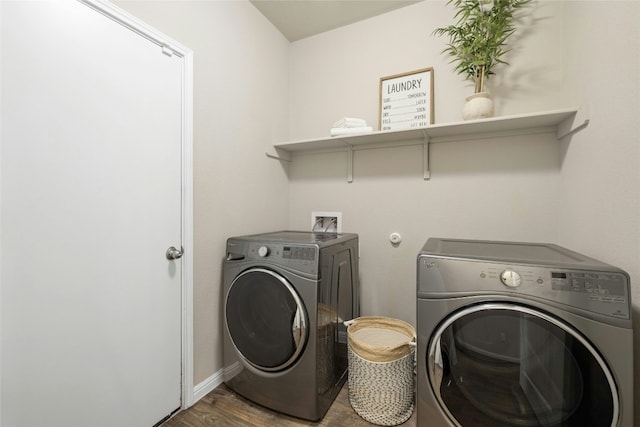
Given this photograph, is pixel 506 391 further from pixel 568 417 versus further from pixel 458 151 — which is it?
pixel 458 151

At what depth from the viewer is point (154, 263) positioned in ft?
4.29

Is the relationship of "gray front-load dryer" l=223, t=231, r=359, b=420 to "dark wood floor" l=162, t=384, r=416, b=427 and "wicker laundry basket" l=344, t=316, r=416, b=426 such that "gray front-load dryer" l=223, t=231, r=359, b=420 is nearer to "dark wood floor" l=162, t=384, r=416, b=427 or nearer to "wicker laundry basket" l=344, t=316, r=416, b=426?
"dark wood floor" l=162, t=384, r=416, b=427

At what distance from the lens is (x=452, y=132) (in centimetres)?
169

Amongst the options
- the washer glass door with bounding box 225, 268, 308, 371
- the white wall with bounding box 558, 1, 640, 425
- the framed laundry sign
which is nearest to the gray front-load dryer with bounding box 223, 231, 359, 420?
the washer glass door with bounding box 225, 268, 308, 371

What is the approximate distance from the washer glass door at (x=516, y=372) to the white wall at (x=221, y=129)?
1267 mm

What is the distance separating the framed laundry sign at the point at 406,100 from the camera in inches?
71.7

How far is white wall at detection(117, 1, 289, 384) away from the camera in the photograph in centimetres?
149

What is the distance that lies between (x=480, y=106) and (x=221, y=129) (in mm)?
1579

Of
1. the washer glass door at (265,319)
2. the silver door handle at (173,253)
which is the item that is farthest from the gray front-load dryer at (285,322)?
the silver door handle at (173,253)

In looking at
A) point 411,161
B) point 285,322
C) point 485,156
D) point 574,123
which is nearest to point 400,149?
point 411,161

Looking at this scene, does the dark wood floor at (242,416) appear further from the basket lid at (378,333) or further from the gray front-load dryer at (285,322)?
the basket lid at (378,333)

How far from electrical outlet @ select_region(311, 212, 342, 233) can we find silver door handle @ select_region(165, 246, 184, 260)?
3.62ft

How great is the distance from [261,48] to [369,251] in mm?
1774

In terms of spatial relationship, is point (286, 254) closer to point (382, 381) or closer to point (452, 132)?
point (382, 381)
